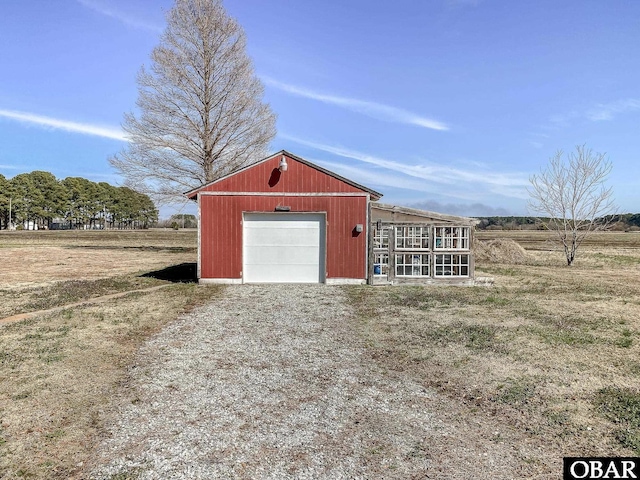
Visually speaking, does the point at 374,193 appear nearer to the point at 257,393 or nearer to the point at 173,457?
the point at 257,393

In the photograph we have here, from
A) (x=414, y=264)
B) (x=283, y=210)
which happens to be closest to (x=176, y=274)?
(x=283, y=210)

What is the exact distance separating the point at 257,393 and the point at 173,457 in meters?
1.40

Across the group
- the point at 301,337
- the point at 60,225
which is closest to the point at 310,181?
the point at 301,337

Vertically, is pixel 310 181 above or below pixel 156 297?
above

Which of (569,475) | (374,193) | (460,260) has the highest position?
(374,193)

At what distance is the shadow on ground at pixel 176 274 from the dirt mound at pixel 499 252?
16.5m

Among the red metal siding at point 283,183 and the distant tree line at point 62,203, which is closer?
the red metal siding at point 283,183

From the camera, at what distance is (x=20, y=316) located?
8.33 m

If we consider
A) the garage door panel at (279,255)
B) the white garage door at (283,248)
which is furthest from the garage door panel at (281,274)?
the garage door panel at (279,255)

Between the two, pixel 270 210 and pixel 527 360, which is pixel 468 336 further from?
pixel 270 210

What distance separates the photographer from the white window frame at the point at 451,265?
1371cm

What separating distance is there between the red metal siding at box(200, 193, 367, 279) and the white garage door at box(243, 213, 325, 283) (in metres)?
0.27

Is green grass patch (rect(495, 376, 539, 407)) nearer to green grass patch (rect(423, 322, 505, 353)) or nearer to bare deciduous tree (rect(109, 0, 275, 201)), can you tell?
green grass patch (rect(423, 322, 505, 353))

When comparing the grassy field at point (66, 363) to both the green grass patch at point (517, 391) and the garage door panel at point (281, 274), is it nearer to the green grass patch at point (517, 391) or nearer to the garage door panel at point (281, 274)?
the garage door panel at point (281, 274)
